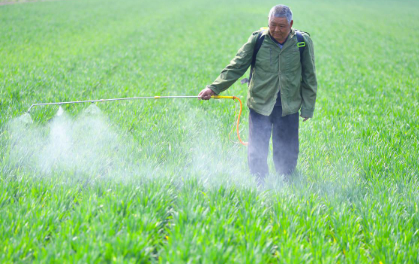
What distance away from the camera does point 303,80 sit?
3.46 m

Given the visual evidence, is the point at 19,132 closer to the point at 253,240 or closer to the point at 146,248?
the point at 146,248

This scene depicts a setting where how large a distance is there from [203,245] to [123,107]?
3.76 m

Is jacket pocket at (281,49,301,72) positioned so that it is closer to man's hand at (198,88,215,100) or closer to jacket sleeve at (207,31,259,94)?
jacket sleeve at (207,31,259,94)

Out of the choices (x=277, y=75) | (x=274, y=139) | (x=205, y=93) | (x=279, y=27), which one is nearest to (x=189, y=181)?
(x=205, y=93)

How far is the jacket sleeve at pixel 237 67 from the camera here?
331cm

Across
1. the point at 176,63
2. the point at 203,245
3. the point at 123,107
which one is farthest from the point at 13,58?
the point at 203,245

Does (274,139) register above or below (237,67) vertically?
below

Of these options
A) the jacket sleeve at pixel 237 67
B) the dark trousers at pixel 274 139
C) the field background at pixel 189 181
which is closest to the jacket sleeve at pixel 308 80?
the dark trousers at pixel 274 139

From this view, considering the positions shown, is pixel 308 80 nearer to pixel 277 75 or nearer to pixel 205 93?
pixel 277 75

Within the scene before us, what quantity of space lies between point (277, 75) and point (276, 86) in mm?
103

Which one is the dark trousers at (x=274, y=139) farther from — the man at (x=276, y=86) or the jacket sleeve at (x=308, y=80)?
the jacket sleeve at (x=308, y=80)

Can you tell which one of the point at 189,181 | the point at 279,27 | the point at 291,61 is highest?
the point at 279,27

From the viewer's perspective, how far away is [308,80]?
3.41 m

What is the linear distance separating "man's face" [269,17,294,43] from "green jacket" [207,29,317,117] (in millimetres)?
97
